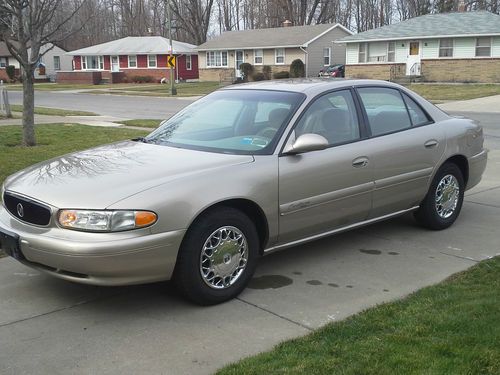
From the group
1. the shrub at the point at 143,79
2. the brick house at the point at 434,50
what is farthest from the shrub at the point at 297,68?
the shrub at the point at 143,79

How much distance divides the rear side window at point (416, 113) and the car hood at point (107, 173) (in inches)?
84.2

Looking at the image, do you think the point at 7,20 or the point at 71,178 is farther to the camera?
the point at 7,20

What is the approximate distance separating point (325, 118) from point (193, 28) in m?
63.2

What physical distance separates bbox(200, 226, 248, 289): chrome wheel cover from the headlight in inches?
20.7

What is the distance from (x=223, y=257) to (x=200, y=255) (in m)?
0.21

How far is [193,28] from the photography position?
65562 millimetres

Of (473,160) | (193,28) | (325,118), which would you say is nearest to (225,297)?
(325,118)

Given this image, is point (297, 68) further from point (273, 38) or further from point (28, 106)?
point (28, 106)

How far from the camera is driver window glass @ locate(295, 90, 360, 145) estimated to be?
4969 mm

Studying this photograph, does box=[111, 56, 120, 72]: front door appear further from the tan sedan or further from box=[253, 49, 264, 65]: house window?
the tan sedan

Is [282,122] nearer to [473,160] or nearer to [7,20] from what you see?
[473,160]

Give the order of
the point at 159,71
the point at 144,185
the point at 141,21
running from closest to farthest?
the point at 144,185, the point at 159,71, the point at 141,21

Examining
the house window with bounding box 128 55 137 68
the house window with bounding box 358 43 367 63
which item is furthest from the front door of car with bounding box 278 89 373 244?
the house window with bounding box 128 55 137 68

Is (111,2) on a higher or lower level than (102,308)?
higher
